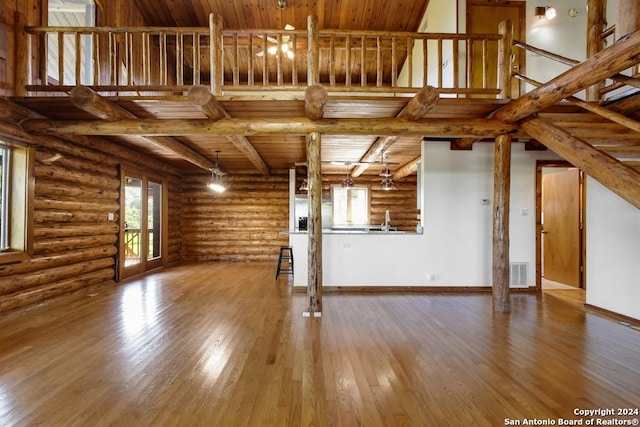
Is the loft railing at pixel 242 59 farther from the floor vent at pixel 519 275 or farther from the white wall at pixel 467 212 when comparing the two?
the floor vent at pixel 519 275

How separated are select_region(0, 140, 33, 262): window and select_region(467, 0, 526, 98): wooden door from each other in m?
7.17

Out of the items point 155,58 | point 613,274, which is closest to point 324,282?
point 613,274

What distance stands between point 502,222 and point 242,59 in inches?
277

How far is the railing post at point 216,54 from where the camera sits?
155 inches

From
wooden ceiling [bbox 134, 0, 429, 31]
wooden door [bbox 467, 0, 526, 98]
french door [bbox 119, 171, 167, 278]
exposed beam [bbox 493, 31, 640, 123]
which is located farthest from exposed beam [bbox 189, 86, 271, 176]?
wooden door [bbox 467, 0, 526, 98]

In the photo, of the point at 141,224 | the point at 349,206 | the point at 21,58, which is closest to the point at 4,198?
the point at 21,58

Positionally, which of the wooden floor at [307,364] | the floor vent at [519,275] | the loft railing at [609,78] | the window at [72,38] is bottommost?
the wooden floor at [307,364]

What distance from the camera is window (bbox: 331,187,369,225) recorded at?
32.5ft

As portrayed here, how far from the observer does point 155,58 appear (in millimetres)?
6996

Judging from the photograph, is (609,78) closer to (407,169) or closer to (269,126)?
(269,126)

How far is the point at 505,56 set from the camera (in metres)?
3.99

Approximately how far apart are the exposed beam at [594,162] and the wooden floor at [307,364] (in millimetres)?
1569

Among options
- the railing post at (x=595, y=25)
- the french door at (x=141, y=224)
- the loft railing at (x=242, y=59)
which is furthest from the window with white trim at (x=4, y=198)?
the railing post at (x=595, y=25)

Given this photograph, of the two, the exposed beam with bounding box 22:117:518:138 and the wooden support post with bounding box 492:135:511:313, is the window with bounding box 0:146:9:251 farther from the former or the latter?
the wooden support post with bounding box 492:135:511:313
